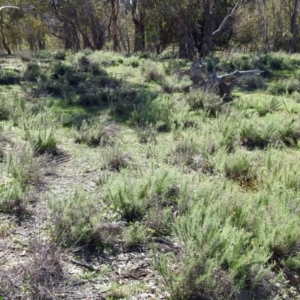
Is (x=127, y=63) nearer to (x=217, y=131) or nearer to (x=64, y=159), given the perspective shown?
(x=217, y=131)

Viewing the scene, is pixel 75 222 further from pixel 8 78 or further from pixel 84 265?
pixel 8 78

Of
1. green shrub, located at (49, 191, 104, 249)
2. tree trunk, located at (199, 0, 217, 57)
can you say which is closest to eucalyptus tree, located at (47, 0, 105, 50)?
tree trunk, located at (199, 0, 217, 57)

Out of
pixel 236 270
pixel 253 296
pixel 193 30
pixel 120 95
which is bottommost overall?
pixel 253 296

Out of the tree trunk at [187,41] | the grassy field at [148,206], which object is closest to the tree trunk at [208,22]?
the tree trunk at [187,41]

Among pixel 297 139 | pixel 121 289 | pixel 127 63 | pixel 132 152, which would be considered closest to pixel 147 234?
pixel 121 289

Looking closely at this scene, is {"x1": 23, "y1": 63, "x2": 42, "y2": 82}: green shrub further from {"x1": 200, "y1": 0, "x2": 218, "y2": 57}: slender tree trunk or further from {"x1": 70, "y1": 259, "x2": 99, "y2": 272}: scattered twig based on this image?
{"x1": 200, "y1": 0, "x2": 218, "y2": 57}: slender tree trunk

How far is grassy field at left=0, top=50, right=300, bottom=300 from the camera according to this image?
2746mm

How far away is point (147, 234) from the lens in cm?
342

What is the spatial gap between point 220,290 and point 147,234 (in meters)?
0.94

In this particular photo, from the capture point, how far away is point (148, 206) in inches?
149

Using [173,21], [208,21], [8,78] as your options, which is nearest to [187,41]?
[208,21]

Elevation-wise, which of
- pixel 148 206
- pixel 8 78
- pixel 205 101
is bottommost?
pixel 148 206

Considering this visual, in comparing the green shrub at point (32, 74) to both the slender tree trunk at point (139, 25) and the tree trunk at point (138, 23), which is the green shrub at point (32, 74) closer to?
the tree trunk at point (138, 23)

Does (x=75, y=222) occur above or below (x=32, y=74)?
below
